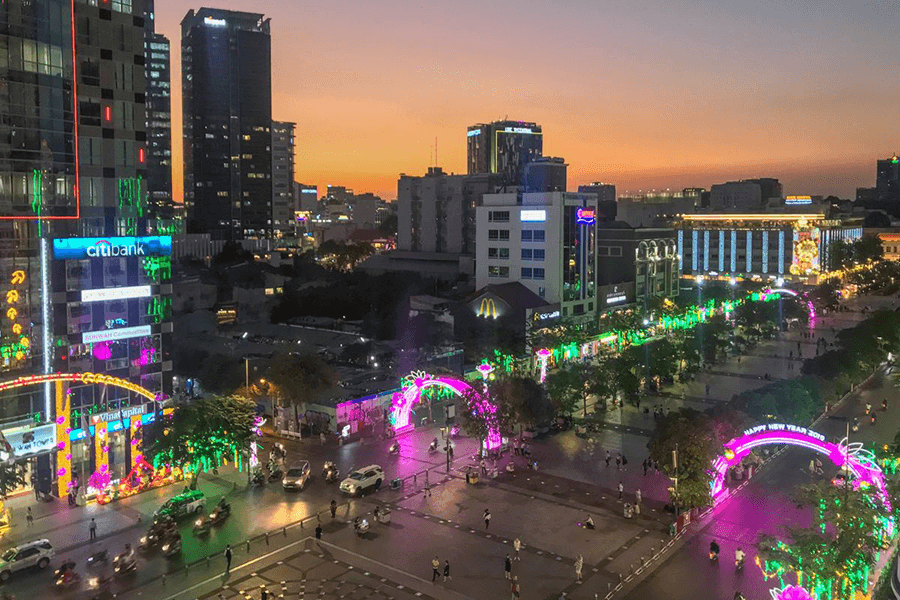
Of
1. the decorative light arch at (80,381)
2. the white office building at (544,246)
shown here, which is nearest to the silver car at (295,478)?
the decorative light arch at (80,381)

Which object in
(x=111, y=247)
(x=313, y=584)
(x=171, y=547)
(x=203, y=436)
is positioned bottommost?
(x=313, y=584)

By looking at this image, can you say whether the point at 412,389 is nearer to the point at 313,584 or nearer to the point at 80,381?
the point at 80,381

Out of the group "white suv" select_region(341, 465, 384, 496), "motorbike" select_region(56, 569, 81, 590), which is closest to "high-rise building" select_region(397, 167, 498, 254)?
"white suv" select_region(341, 465, 384, 496)

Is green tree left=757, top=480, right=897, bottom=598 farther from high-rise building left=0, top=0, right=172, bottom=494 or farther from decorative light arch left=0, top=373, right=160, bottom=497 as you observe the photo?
high-rise building left=0, top=0, right=172, bottom=494

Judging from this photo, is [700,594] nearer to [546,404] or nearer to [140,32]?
[546,404]

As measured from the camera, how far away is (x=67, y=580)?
30.0 m

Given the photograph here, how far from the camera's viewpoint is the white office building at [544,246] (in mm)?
86312

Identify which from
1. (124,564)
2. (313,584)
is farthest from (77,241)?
(313,584)

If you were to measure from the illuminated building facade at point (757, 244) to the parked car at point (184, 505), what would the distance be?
122 m

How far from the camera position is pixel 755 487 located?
134ft

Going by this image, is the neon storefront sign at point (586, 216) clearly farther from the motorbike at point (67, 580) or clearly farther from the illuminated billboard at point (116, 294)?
the motorbike at point (67, 580)

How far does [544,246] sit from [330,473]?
49.7 metres

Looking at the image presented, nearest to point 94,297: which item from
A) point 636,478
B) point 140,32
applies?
point 140,32

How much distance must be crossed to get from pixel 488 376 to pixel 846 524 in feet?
125
